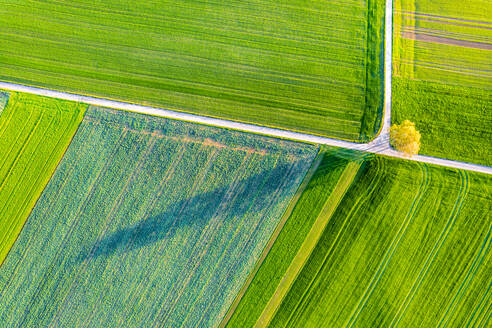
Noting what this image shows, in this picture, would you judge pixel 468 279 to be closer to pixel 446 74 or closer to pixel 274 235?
pixel 274 235

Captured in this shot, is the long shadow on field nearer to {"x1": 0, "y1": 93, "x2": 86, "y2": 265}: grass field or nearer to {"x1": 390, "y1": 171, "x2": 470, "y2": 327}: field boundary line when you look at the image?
{"x1": 0, "y1": 93, "x2": 86, "y2": 265}: grass field

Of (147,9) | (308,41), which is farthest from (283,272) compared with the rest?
(147,9)

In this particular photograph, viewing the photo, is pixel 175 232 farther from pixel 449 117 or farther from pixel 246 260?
pixel 449 117

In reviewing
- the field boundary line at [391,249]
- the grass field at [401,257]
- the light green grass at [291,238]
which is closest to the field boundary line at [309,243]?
the light green grass at [291,238]

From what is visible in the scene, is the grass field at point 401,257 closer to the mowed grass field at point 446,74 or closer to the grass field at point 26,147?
the mowed grass field at point 446,74

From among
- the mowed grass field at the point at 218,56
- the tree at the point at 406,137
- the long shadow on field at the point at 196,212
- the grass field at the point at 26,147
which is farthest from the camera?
the mowed grass field at the point at 218,56

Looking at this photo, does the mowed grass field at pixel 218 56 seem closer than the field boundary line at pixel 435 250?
No
